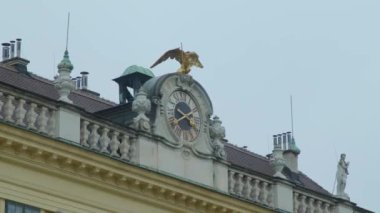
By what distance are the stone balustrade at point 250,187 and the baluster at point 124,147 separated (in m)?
4.69

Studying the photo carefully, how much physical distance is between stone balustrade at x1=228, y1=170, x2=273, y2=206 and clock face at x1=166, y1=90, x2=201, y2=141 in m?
2.11

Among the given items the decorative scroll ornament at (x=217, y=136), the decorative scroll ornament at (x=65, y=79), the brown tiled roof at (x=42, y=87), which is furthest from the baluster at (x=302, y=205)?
the decorative scroll ornament at (x=65, y=79)

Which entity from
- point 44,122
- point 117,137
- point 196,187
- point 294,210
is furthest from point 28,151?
point 294,210

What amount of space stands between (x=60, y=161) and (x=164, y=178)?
4059 mm

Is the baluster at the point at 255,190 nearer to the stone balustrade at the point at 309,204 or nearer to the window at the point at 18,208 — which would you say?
the stone balustrade at the point at 309,204

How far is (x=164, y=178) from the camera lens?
1700 inches

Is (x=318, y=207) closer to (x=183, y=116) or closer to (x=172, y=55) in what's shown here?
(x=183, y=116)

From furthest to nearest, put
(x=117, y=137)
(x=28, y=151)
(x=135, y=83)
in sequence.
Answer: (x=135, y=83) → (x=117, y=137) → (x=28, y=151)

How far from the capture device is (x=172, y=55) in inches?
1827

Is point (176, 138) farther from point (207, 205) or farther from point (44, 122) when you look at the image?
point (44, 122)

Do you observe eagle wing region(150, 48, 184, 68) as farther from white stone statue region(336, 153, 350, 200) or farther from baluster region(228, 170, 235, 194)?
white stone statue region(336, 153, 350, 200)

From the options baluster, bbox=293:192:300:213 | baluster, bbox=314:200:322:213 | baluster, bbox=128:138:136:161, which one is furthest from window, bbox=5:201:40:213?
baluster, bbox=314:200:322:213

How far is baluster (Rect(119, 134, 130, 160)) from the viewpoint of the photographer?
42531 mm

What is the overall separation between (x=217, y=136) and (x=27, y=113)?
8.32 metres
